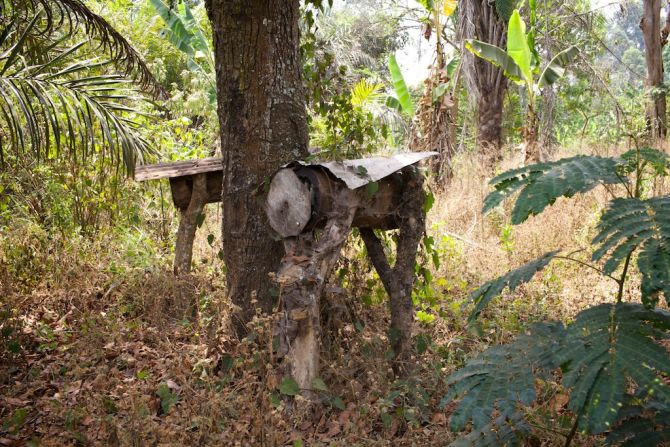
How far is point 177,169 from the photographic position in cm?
521

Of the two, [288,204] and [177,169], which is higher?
Result: [177,169]

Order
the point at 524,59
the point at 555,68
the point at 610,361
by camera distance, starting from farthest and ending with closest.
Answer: the point at 555,68 → the point at 524,59 → the point at 610,361

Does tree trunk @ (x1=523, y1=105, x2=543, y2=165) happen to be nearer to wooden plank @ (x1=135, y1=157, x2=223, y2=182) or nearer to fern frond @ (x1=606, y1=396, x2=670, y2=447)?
wooden plank @ (x1=135, y1=157, x2=223, y2=182)

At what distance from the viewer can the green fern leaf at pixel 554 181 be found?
2.33 metres

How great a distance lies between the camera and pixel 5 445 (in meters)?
3.40

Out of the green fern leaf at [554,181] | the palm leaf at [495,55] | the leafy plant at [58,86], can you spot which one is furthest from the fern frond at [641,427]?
the palm leaf at [495,55]

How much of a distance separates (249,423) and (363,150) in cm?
254

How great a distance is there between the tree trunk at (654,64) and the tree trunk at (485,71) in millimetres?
2768

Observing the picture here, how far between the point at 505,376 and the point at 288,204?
1681 mm

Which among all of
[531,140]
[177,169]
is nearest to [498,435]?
[177,169]

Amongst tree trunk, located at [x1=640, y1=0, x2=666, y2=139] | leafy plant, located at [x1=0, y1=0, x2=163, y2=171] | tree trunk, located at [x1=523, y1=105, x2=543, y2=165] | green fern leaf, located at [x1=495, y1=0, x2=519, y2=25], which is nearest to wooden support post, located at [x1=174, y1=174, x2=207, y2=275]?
leafy plant, located at [x1=0, y1=0, x2=163, y2=171]

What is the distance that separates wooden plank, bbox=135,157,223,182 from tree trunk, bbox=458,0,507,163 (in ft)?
22.2

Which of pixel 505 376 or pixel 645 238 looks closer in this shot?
pixel 645 238

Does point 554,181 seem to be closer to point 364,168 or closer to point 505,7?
point 364,168
